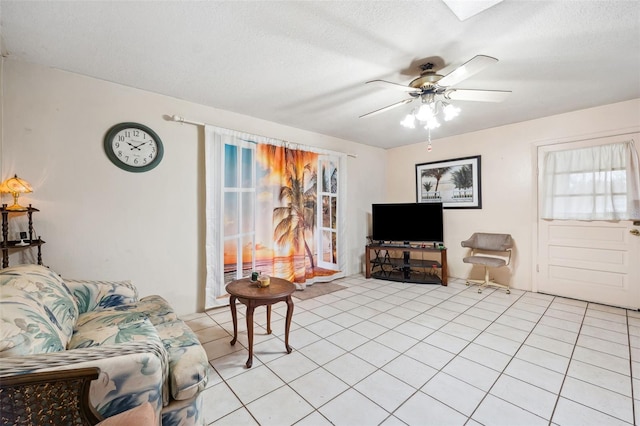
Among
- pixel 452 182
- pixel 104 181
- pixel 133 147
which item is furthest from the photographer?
pixel 452 182

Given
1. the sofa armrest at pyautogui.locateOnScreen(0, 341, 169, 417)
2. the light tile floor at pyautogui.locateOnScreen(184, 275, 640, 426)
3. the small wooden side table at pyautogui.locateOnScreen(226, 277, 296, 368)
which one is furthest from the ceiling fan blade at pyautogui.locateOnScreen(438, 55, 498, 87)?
the sofa armrest at pyautogui.locateOnScreen(0, 341, 169, 417)

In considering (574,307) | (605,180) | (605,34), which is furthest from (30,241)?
(605,180)

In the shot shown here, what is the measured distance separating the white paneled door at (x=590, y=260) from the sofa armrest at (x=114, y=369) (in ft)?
14.8

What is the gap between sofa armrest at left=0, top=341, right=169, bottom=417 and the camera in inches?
35.0

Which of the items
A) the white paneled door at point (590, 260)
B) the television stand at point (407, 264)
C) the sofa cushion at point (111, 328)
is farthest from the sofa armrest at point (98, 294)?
the white paneled door at point (590, 260)

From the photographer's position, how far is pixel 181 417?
1233 millimetres

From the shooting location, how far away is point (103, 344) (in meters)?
1.39

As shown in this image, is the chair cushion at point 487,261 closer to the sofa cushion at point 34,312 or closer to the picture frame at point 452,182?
the picture frame at point 452,182

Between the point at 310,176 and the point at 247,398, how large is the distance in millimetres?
2899

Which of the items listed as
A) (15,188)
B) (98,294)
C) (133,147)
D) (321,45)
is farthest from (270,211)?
(15,188)

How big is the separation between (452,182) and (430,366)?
10.7 feet

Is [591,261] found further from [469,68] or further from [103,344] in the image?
[103,344]

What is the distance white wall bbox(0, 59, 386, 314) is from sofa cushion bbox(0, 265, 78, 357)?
2.47 feet

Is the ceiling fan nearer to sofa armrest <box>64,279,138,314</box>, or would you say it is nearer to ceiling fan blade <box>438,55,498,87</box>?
ceiling fan blade <box>438,55,498,87</box>
